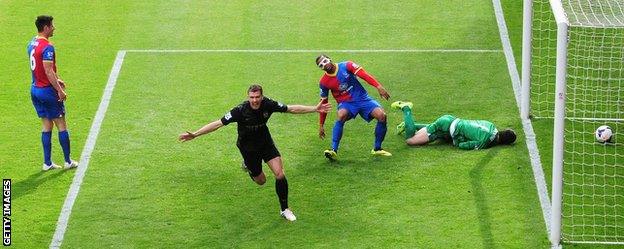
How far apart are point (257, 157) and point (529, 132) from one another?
4575 millimetres

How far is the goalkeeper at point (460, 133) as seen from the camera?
19.1 metres

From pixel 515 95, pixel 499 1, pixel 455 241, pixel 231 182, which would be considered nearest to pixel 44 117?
pixel 231 182

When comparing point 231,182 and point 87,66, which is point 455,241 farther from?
point 87,66

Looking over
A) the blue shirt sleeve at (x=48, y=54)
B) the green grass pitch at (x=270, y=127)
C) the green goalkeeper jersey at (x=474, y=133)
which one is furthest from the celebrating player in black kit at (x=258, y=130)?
the green goalkeeper jersey at (x=474, y=133)

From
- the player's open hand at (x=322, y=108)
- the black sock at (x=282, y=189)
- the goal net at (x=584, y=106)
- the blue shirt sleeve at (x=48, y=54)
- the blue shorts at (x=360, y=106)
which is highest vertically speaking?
the blue shirt sleeve at (x=48, y=54)

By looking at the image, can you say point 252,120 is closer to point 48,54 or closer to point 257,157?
point 257,157

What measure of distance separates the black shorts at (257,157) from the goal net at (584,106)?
3413 mm

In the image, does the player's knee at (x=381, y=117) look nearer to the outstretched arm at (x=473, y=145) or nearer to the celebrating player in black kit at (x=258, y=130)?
the outstretched arm at (x=473, y=145)

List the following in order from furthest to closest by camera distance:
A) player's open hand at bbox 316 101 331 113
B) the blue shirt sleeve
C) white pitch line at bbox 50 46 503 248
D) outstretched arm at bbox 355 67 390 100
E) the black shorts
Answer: outstretched arm at bbox 355 67 390 100 → the blue shirt sleeve → white pitch line at bbox 50 46 503 248 → the black shorts → player's open hand at bbox 316 101 331 113

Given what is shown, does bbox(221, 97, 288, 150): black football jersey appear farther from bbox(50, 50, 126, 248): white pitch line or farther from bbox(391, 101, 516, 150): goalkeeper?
bbox(391, 101, 516, 150): goalkeeper

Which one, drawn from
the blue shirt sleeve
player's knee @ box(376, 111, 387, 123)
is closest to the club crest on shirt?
player's knee @ box(376, 111, 387, 123)

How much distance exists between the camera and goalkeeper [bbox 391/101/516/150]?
19141 mm

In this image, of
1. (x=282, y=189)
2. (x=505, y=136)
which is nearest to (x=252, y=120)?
(x=282, y=189)

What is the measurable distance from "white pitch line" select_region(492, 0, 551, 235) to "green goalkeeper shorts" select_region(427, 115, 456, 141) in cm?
114
